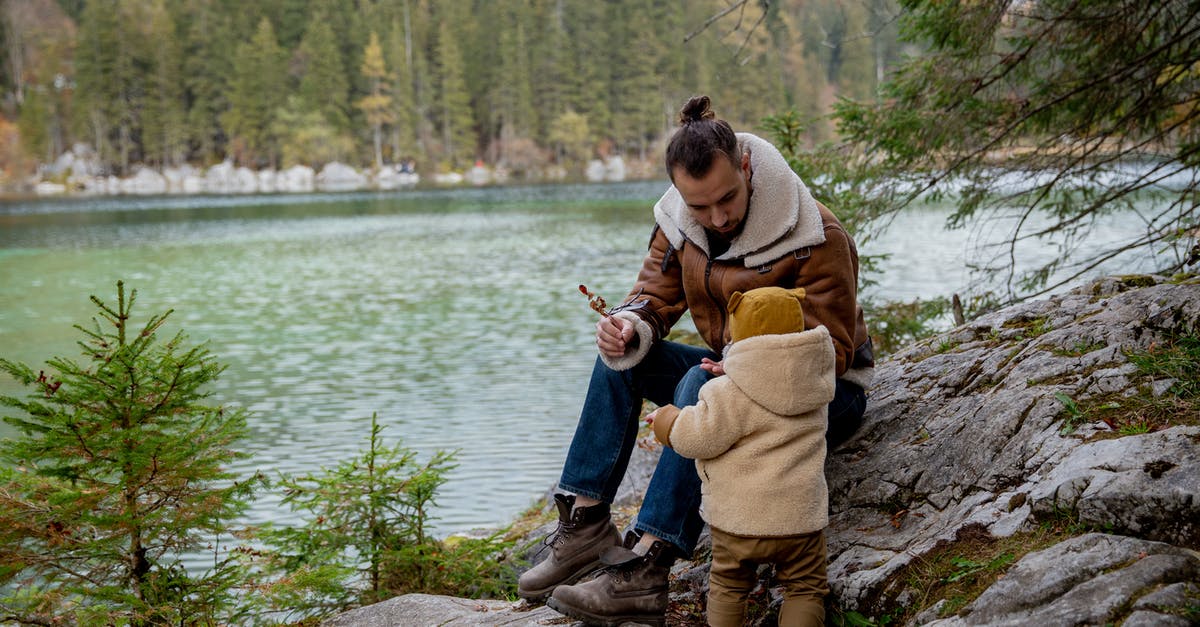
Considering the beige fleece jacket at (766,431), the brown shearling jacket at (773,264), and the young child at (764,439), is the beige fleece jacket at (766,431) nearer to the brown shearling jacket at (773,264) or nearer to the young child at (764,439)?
the young child at (764,439)

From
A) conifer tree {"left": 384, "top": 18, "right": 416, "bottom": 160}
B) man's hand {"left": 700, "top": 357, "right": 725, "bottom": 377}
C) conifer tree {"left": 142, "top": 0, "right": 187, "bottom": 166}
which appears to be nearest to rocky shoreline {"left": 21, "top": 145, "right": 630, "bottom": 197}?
conifer tree {"left": 142, "top": 0, "right": 187, "bottom": 166}

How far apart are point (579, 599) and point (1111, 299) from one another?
1.98 m

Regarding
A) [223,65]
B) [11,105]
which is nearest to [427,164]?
[223,65]

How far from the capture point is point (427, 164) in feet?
254

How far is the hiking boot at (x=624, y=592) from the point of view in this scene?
2.57 metres


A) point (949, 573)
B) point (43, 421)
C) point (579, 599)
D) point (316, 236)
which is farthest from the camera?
point (316, 236)

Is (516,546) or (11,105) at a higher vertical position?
(11,105)

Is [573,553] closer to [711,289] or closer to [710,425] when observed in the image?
[710,425]

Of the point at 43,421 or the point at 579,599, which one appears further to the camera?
the point at 43,421

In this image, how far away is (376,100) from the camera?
74.4 meters

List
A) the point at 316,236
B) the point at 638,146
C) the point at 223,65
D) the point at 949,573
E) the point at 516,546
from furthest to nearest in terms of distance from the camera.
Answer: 1. the point at 638,146
2. the point at 223,65
3. the point at 316,236
4. the point at 516,546
5. the point at 949,573

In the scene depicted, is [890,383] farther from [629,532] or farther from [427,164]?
[427,164]

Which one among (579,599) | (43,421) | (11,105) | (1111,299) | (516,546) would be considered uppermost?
(11,105)

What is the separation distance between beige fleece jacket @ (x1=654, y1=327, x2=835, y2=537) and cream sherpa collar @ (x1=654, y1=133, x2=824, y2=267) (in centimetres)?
38
